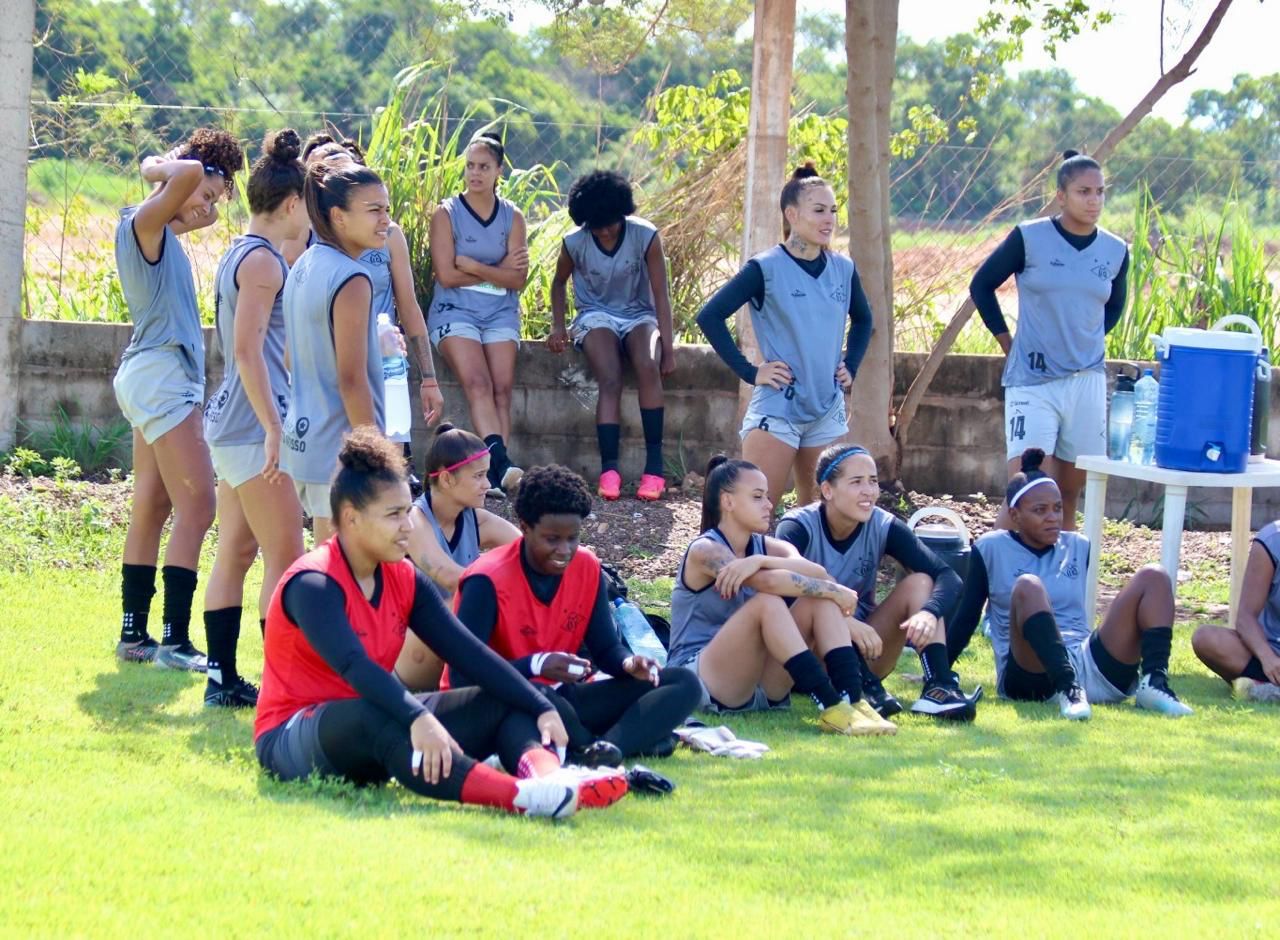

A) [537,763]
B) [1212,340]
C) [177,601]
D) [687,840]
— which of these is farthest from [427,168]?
[687,840]

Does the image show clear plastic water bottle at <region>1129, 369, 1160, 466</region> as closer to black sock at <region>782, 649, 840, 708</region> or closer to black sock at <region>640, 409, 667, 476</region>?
black sock at <region>782, 649, 840, 708</region>

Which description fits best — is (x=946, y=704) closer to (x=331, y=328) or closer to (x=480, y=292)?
(x=331, y=328)

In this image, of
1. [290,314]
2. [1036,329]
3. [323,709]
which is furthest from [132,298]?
[1036,329]

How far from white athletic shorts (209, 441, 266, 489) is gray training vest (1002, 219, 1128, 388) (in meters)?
3.95

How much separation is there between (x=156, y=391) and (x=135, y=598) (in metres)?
0.92

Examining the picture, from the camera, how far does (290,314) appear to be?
6000mm

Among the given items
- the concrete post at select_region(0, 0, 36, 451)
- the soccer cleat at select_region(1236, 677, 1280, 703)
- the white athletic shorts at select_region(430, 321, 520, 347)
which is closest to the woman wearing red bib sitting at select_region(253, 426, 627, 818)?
the soccer cleat at select_region(1236, 677, 1280, 703)

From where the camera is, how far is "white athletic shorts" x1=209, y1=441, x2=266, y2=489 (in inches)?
247

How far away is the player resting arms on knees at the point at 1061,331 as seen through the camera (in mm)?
8352

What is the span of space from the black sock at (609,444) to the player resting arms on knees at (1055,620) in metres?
3.63

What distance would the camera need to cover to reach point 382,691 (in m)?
4.84

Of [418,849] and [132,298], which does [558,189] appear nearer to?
[132,298]

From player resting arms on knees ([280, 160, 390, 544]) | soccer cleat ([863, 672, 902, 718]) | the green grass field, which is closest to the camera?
the green grass field

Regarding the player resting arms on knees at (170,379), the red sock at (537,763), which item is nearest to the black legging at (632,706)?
the red sock at (537,763)
